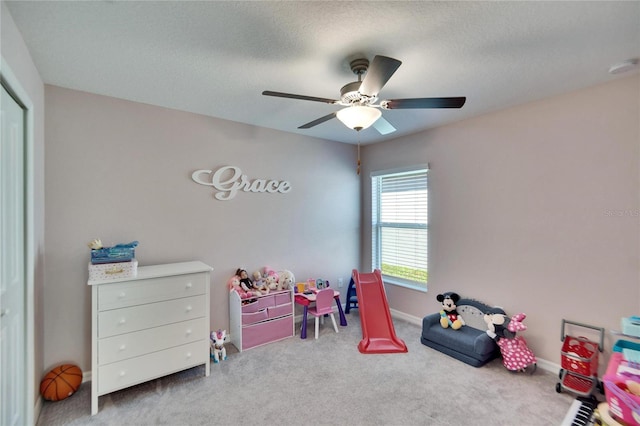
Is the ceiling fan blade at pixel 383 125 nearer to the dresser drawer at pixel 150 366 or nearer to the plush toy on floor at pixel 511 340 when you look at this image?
the plush toy on floor at pixel 511 340

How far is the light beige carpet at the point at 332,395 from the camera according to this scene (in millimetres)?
2117

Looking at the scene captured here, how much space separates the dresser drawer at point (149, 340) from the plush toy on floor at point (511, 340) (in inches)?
108

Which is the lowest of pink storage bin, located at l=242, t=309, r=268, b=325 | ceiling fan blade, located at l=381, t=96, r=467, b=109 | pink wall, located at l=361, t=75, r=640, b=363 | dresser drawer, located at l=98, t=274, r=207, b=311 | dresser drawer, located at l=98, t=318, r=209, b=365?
pink storage bin, located at l=242, t=309, r=268, b=325

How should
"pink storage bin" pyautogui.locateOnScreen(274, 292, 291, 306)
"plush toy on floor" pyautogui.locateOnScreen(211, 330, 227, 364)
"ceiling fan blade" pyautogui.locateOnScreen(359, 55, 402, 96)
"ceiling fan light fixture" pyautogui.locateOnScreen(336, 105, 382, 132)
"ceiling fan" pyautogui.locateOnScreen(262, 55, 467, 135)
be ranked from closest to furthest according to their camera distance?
"ceiling fan blade" pyautogui.locateOnScreen(359, 55, 402, 96) < "ceiling fan" pyautogui.locateOnScreen(262, 55, 467, 135) < "ceiling fan light fixture" pyautogui.locateOnScreen(336, 105, 382, 132) < "plush toy on floor" pyautogui.locateOnScreen(211, 330, 227, 364) < "pink storage bin" pyautogui.locateOnScreen(274, 292, 291, 306)

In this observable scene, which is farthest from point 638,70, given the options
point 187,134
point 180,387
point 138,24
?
point 180,387

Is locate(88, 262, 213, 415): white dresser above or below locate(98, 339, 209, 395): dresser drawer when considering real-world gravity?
above

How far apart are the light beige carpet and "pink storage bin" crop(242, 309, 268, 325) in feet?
1.06

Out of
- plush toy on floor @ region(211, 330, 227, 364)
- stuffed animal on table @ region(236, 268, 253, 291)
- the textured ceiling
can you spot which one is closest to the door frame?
the textured ceiling

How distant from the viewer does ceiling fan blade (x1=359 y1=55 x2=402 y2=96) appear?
1.50 m

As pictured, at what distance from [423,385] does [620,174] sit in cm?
237

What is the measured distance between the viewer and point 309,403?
2.29 m

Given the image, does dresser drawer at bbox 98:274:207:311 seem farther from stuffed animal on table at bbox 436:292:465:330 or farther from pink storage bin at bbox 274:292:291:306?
stuffed animal on table at bbox 436:292:465:330

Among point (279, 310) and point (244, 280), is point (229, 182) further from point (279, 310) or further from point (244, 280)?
point (279, 310)

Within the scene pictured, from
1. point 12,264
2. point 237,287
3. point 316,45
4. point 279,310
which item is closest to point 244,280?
point 237,287
